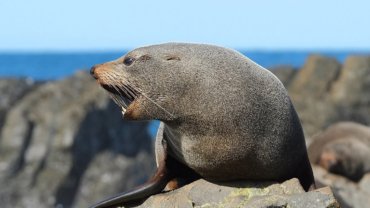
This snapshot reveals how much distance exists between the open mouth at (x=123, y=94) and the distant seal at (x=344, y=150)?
6.10 m

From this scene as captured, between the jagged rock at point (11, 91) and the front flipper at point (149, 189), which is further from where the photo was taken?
the jagged rock at point (11, 91)

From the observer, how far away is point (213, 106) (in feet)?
21.3

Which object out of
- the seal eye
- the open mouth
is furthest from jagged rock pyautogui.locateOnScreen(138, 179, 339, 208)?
the seal eye

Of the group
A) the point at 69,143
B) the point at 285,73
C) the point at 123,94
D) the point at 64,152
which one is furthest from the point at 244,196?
the point at 285,73

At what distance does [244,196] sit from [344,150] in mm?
6797

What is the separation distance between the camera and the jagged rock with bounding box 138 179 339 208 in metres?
6.45

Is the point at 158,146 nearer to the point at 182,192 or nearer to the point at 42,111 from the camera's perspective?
the point at 182,192

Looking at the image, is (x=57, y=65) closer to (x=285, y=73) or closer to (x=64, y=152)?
(x=285, y=73)

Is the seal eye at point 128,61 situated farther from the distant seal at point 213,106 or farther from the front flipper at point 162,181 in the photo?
the front flipper at point 162,181

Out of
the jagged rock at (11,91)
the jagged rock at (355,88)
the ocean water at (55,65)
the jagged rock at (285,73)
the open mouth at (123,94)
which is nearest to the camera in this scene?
the open mouth at (123,94)

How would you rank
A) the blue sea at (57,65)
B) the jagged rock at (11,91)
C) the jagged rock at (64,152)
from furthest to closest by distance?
the blue sea at (57,65), the jagged rock at (11,91), the jagged rock at (64,152)

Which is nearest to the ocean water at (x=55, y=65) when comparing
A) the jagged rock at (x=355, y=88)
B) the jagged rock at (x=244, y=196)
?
the jagged rock at (x=355, y=88)

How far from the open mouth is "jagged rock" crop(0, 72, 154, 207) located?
1171cm

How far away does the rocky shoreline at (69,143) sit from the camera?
18656 mm
